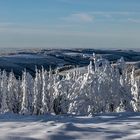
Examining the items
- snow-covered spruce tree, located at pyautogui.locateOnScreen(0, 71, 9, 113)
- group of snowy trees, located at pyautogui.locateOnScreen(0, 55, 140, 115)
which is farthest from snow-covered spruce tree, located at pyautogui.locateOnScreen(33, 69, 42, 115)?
snow-covered spruce tree, located at pyautogui.locateOnScreen(0, 71, 9, 113)

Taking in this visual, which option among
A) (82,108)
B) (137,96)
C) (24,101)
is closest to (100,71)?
(82,108)

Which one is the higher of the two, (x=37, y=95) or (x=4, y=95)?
(x=37, y=95)

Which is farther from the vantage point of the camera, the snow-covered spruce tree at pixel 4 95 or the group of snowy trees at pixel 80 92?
the snow-covered spruce tree at pixel 4 95

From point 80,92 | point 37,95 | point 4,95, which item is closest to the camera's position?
point 80,92

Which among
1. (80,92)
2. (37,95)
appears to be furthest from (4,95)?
(80,92)

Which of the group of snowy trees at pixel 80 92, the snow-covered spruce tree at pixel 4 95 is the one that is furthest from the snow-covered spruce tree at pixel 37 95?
the snow-covered spruce tree at pixel 4 95

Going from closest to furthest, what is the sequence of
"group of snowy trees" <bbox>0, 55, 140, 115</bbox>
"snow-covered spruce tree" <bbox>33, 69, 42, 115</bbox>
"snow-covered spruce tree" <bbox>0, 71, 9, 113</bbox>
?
"group of snowy trees" <bbox>0, 55, 140, 115</bbox>, "snow-covered spruce tree" <bbox>33, 69, 42, 115</bbox>, "snow-covered spruce tree" <bbox>0, 71, 9, 113</bbox>

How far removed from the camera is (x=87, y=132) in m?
17.0

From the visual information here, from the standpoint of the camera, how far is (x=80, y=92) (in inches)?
2360

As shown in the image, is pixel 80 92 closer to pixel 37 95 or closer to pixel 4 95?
pixel 37 95

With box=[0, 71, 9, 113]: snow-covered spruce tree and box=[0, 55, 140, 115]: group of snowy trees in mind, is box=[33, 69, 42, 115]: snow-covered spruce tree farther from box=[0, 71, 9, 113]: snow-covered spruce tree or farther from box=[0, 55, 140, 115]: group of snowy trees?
box=[0, 71, 9, 113]: snow-covered spruce tree

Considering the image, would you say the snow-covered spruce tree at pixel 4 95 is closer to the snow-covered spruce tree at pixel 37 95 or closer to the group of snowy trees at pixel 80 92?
A: the group of snowy trees at pixel 80 92

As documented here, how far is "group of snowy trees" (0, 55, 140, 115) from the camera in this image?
58.3 m

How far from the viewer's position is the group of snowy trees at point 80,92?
58281 mm
